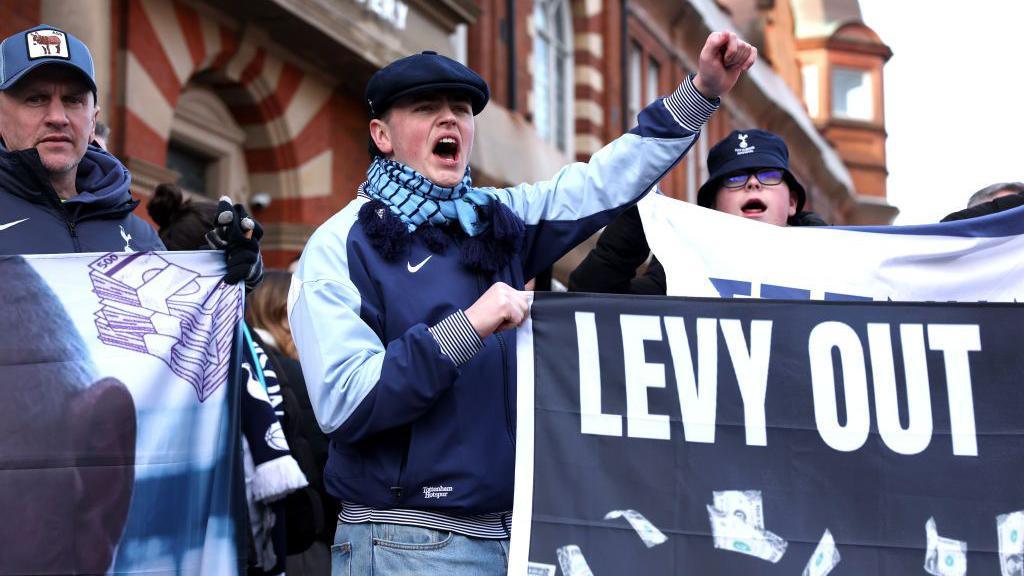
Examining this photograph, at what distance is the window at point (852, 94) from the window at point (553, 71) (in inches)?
1132

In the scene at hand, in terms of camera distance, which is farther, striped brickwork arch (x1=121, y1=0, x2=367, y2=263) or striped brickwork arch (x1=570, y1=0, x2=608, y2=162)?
striped brickwork arch (x1=570, y1=0, x2=608, y2=162)

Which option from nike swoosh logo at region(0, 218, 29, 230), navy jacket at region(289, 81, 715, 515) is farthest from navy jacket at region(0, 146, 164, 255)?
navy jacket at region(289, 81, 715, 515)

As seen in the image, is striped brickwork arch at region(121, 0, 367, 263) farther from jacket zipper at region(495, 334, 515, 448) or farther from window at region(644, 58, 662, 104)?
window at region(644, 58, 662, 104)

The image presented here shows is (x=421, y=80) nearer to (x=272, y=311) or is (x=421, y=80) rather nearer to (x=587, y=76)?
(x=272, y=311)

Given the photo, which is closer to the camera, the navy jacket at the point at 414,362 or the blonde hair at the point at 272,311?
the navy jacket at the point at 414,362

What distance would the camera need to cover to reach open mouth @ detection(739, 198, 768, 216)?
15.0 ft

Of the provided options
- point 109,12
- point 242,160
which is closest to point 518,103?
point 242,160

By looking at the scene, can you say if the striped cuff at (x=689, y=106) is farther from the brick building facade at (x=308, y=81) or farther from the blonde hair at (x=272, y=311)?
the brick building facade at (x=308, y=81)

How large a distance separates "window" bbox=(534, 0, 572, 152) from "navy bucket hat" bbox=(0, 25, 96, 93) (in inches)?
656

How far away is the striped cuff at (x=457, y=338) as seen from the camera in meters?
3.23

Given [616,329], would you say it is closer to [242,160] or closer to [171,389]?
[171,389]

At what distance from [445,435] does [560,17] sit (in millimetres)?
19372

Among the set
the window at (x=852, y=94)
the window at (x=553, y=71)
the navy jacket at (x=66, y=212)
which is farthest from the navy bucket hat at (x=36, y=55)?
the window at (x=852, y=94)

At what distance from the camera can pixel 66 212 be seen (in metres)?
3.82
